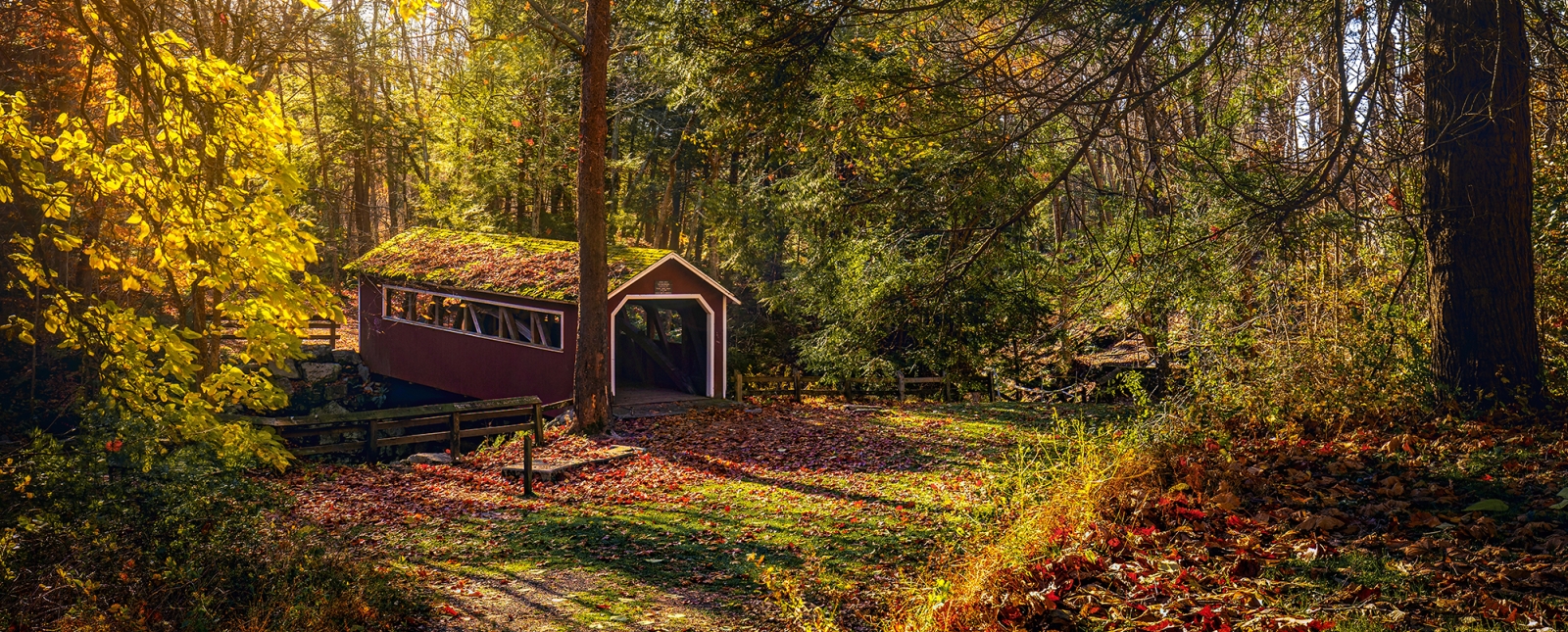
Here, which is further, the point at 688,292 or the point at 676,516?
the point at 688,292

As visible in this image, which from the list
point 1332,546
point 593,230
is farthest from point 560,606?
point 593,230

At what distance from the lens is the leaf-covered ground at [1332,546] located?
14.8ft

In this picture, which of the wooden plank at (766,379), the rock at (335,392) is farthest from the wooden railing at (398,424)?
the rock at (335,392)

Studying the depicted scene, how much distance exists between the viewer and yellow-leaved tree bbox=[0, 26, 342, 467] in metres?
5.75

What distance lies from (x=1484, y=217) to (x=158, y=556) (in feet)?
30.1

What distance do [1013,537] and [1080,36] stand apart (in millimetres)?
3396

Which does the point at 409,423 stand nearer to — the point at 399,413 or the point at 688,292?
the point at 399,413

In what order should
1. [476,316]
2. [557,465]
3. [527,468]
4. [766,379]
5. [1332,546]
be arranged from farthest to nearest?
[476,316], [766,379], [557,465], [527,468], [1332,546]

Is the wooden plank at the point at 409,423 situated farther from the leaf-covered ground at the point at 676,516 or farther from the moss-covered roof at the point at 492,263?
the moss-covered roof at the point at 492,263

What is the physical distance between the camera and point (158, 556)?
5895mm

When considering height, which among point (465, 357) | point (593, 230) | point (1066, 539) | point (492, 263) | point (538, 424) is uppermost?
point (593, 230)

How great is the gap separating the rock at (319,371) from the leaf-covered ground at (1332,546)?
2271 cm

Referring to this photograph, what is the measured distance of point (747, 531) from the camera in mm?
9492

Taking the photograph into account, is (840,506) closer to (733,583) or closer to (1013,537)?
(733,583)
